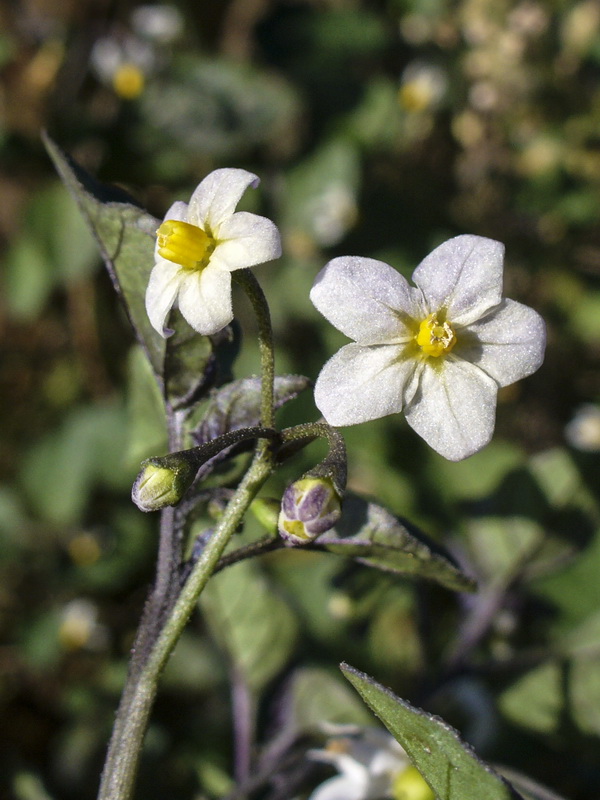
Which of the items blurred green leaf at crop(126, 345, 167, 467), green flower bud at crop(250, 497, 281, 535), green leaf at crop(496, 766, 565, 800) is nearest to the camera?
green flower bud at crop(250, 497, 281, 535)

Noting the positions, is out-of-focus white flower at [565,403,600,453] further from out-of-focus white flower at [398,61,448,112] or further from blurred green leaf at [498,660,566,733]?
out-of-focus white flower at [398,61,448,112]

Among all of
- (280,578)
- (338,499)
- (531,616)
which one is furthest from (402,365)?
(280,578)

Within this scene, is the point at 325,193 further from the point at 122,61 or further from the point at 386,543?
the point at 386,543

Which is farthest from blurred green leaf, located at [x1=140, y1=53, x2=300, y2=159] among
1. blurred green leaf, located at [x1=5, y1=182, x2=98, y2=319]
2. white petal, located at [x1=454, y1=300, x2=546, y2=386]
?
white petal, located at [x1=454, y1=300, x2=546, y2=386]

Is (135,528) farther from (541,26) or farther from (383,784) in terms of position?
(541,26)

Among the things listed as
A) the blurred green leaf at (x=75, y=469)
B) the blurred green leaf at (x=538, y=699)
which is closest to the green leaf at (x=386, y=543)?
the blurred green leaf at (x=538, y=699)
